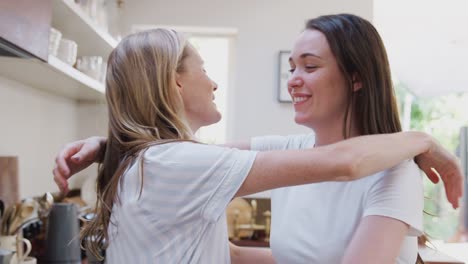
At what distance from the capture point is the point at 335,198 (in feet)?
3.34

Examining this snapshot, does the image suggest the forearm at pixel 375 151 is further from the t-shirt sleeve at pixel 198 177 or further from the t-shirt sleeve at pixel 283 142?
the t-shirt sleeve at pixel 283 142

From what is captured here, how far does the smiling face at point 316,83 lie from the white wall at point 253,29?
209 centimetres

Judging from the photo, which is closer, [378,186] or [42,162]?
[378,186]

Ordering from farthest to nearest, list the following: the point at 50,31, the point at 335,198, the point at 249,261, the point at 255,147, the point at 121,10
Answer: the point at 121,10 < the point at 50,31 < the point at 255,147 < the point at 249,261 < the point at 335,198

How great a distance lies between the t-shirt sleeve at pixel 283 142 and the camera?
1.29m

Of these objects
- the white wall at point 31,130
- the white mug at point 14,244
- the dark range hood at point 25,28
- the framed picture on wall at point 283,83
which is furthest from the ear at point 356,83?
the framed picture on wall at point 283,83

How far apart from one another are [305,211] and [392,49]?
4488 mm

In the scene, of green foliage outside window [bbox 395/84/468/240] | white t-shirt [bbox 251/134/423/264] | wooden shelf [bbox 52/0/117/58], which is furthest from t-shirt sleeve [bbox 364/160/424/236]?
green foliage outside window [bbox 395/84/468/240]

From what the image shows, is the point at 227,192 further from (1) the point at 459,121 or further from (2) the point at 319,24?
(1) the point at 459,121

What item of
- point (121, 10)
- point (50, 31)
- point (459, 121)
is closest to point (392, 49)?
point (459, 121)

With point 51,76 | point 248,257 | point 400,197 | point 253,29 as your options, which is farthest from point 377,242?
point 253,29

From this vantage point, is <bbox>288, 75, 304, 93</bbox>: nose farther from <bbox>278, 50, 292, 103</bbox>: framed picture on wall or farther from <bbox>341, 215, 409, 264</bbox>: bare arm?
<bbox>278, 50, 292, 103</bbox>: framed picture on wall

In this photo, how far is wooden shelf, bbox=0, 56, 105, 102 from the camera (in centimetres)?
175

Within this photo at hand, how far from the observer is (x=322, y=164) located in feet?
2.62
